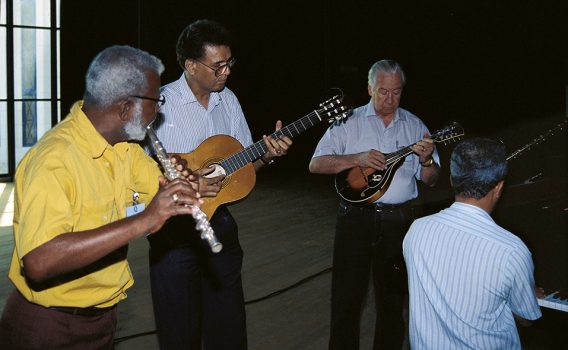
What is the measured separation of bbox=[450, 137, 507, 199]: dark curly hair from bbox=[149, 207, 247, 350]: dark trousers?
1.43m

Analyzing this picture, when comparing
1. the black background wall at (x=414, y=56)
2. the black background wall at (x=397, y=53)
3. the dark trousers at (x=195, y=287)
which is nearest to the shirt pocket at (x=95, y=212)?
the dark trousers at (x=195, y=287)

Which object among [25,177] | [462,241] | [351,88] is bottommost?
[351,88]

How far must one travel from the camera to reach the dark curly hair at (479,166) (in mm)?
2455

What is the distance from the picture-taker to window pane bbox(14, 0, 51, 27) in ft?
40.3

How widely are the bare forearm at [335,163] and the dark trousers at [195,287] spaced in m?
0.75

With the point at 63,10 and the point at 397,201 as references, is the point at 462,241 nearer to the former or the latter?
the point at 397,201

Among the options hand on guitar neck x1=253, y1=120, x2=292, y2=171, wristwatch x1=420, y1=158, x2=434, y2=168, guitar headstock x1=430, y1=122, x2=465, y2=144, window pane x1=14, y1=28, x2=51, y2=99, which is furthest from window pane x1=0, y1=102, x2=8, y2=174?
guitar headstock x1=430, y1=122, x2=465, y2=144

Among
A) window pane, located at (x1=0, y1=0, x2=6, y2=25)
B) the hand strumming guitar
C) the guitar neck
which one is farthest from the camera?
window pane, located at (x1=0, y1=0, x2=6, y2=25)

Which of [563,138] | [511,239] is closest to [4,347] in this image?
[511,239]

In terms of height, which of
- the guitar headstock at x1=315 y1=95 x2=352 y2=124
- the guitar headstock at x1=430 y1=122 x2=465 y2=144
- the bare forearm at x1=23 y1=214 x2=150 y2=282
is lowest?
the bare forearm at x1=23 y1=214 x2=150 y2=282

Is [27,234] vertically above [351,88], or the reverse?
[27,234]

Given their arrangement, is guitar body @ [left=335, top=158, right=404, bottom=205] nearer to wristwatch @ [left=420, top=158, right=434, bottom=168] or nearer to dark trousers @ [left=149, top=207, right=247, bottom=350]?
wristwatch @ [left=420, top=158, right=434, bottom=168]

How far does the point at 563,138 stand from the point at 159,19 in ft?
35.4

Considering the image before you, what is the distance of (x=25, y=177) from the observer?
2.22m
